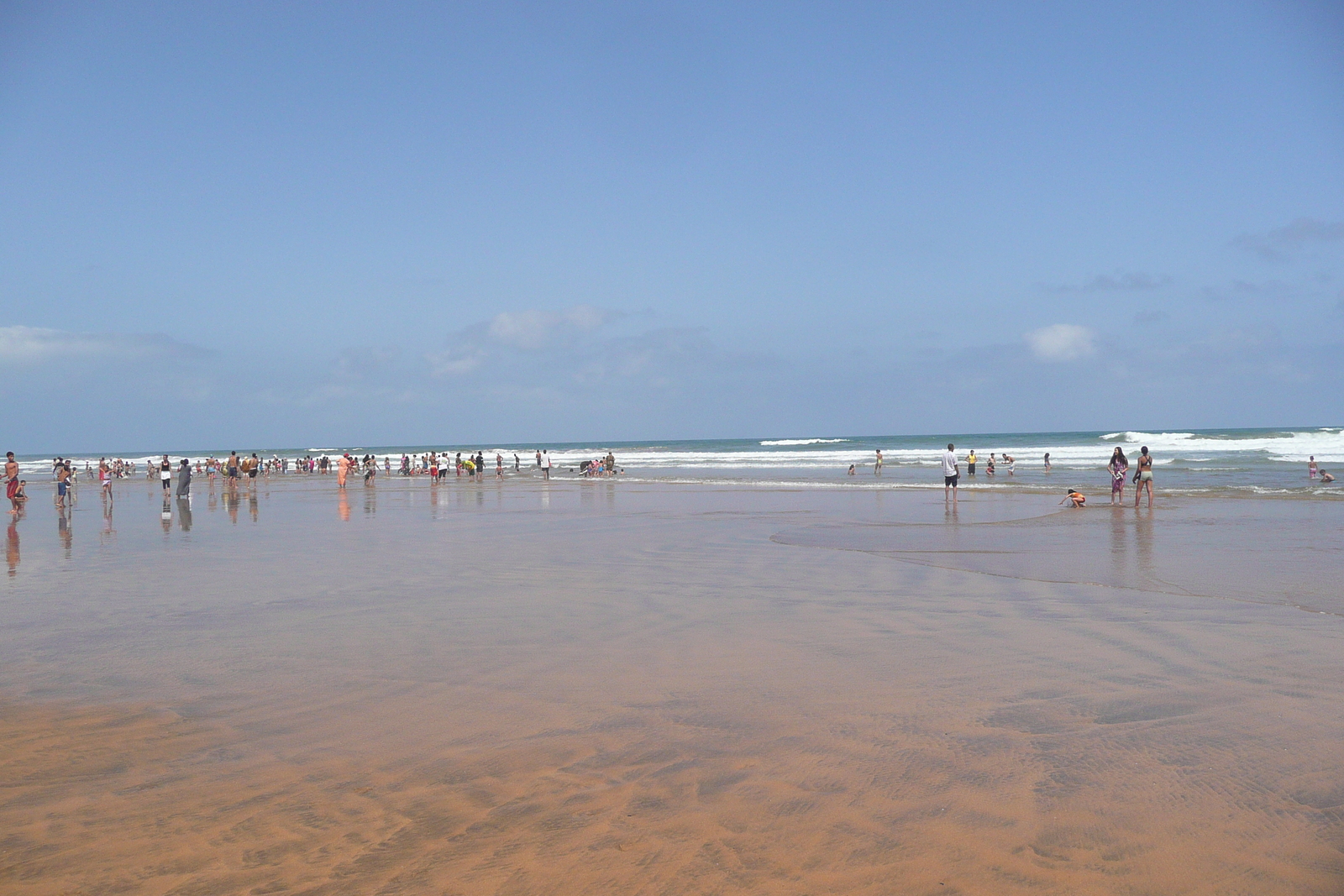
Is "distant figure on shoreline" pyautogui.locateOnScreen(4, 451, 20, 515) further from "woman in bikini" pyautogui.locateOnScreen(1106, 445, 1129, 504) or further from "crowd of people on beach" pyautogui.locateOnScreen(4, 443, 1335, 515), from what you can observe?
"woman in bikini" pyautogui.locateOnScreen(1106, 445, 1129, 504)

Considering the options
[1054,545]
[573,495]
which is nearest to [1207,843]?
Result: [1054,545]

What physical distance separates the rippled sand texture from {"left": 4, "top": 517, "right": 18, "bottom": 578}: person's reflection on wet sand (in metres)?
2.89

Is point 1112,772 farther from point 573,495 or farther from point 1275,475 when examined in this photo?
point 1275,475

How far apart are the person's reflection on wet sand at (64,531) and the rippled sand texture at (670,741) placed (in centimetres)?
575

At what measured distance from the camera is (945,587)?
10.7 meters

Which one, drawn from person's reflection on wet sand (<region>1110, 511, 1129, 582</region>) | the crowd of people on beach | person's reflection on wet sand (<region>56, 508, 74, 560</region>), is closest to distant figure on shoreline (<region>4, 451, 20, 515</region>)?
Result: the crowd of people on beach

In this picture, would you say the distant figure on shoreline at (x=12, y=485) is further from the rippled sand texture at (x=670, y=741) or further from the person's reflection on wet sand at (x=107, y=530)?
the rippled sand texture at (x=670, y=741)

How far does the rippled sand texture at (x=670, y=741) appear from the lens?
3.89 m

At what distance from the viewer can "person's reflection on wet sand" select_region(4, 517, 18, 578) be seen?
12999mm

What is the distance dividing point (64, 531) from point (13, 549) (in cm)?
373

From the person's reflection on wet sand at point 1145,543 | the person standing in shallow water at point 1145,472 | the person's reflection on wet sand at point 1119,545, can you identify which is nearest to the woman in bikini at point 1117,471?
the person standing in shallow water at point 1145,472

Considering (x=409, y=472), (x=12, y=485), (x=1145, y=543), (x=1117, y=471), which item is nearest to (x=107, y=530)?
(x=12, y=485)

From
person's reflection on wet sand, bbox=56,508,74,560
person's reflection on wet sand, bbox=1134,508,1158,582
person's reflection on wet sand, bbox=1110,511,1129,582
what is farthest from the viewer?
person's reflection on wet sand, bbox=56,508,74,560

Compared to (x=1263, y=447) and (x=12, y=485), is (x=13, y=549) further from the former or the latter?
(x=1263, y=447)
